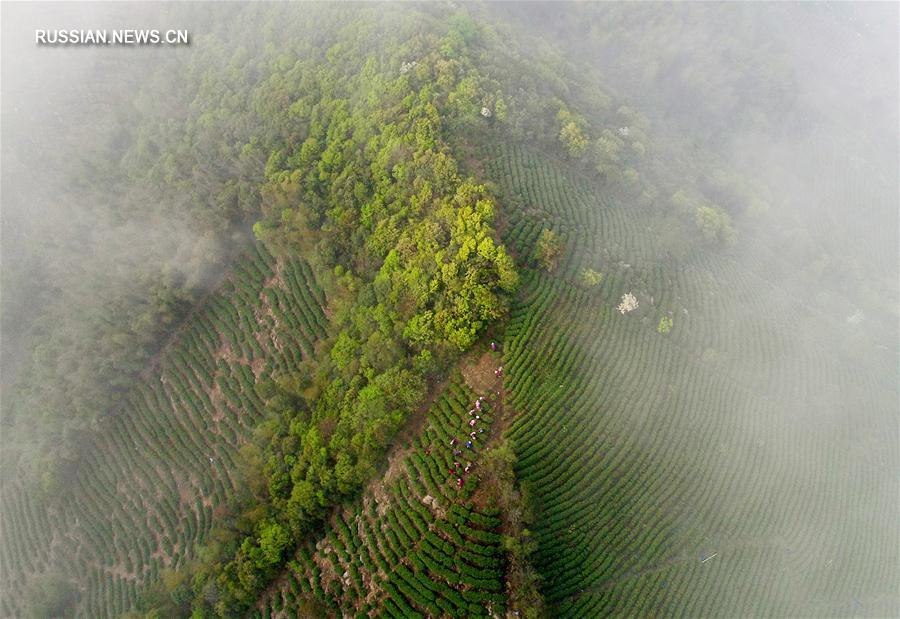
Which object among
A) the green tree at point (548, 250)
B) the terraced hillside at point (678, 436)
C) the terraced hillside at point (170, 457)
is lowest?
the terraced hillside at point (170, 457)

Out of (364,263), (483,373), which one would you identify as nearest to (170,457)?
(364,263)

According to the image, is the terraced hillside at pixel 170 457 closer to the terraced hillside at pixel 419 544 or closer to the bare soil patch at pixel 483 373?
the terraced hillside at pixel 419 544

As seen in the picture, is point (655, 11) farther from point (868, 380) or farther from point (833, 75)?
point (868, 380)

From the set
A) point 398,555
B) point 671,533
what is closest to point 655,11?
point 671,533

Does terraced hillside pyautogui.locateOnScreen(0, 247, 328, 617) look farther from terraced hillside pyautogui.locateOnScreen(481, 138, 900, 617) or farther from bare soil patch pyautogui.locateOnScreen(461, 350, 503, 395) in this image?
terraced hillside pyautogui.locateOnScreen(481, 138, 900, 617)

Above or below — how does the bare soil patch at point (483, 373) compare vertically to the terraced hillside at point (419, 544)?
above

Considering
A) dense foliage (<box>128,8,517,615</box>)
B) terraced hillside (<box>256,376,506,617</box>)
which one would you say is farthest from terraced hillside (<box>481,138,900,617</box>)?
dense foliage (<box>128,8,517,615</box>)

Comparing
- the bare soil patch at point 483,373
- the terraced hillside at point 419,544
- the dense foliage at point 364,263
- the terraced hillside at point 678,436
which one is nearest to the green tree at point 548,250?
the terraced hillside at point 678,436

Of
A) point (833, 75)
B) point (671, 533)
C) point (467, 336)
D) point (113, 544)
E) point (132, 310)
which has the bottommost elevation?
point (113, 544)
